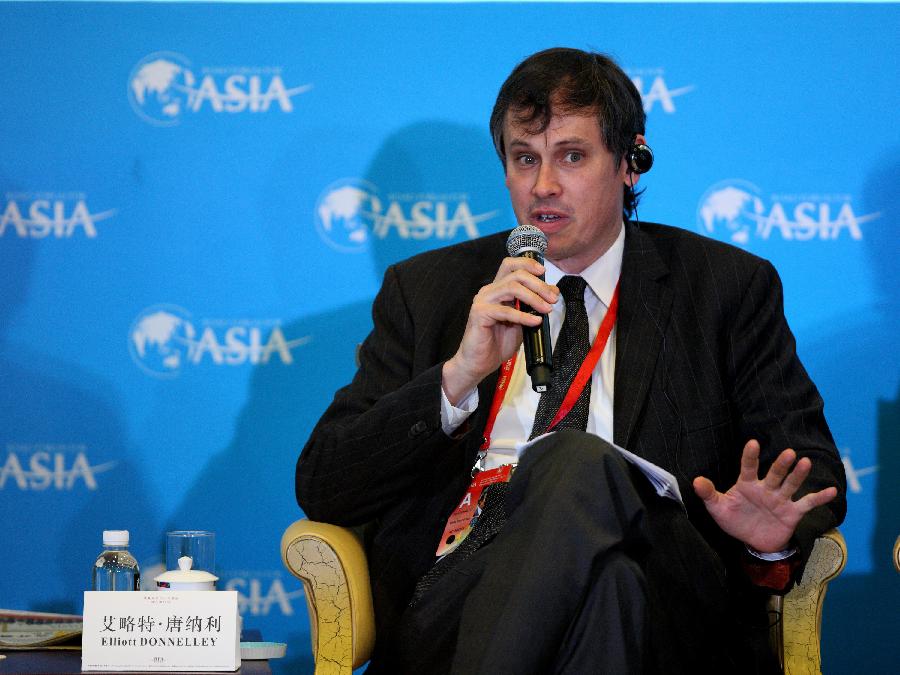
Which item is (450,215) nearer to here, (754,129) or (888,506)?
(754,129)

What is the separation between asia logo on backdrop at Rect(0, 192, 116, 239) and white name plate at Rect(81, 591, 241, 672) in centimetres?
148

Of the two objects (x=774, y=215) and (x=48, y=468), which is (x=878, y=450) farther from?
(x=48, y=468)

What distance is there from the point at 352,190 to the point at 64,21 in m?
0.95

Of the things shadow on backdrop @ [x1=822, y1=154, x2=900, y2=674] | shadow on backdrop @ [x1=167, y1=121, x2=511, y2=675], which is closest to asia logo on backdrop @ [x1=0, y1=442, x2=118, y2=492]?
shadow on backdrop @ [x1=167, y1=121, x2=511, y2=675]

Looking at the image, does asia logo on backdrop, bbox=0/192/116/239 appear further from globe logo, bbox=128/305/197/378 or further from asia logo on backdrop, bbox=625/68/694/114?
asia logo on backdrop, bbox=625/68/694/114

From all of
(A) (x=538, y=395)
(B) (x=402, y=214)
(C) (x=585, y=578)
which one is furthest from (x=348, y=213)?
(C) (x=585, y=578)

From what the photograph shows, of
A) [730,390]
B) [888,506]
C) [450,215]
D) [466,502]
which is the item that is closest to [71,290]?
[450,215]

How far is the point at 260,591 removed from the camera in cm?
324

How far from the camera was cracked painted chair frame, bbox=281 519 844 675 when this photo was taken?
2.16 meters

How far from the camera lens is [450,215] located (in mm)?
3303

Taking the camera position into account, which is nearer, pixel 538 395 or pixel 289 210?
pixel 538 395

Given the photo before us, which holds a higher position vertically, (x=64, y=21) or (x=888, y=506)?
(x=64, y=21)

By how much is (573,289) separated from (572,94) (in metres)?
0.41

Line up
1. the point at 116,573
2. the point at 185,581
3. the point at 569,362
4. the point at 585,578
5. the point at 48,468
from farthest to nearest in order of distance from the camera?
the point at 48,468, the point at 116,573, the point at 569,362, the point at 185,581, the point at 585,578
